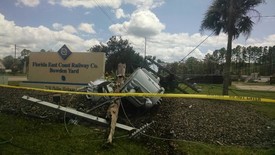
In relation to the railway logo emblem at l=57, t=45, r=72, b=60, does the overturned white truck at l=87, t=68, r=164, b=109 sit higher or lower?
lower

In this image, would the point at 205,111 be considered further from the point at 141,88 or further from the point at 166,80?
the point at 166,80

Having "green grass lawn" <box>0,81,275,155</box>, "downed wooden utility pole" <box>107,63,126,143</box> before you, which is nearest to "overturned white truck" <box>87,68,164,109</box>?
"downed wooden utility pole" <box>107,63,126,143</box>

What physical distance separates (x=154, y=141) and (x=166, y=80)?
1082cm

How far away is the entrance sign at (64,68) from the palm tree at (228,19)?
7.48 meters

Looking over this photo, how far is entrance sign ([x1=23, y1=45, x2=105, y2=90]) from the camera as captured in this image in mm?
19359

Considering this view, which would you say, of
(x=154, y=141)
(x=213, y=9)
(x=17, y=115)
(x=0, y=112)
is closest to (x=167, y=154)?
(x=154, y=141)

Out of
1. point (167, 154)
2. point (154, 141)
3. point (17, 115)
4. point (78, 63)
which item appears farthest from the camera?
point (78, 63)

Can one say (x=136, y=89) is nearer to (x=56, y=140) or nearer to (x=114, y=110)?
(x=114, y=110)

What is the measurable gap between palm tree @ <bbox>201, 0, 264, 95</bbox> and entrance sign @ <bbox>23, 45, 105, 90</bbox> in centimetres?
748

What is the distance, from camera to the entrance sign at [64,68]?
19359 mm

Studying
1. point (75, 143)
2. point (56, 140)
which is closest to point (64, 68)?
point (56, 140)

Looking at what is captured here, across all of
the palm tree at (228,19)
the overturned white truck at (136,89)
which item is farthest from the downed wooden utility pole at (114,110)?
the palm tree at (228,19)

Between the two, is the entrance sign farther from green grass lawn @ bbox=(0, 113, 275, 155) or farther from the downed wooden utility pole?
green grass lawn @ bbox=(0, 113, 275, 155)

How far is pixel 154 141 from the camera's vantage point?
6785 millimetres
